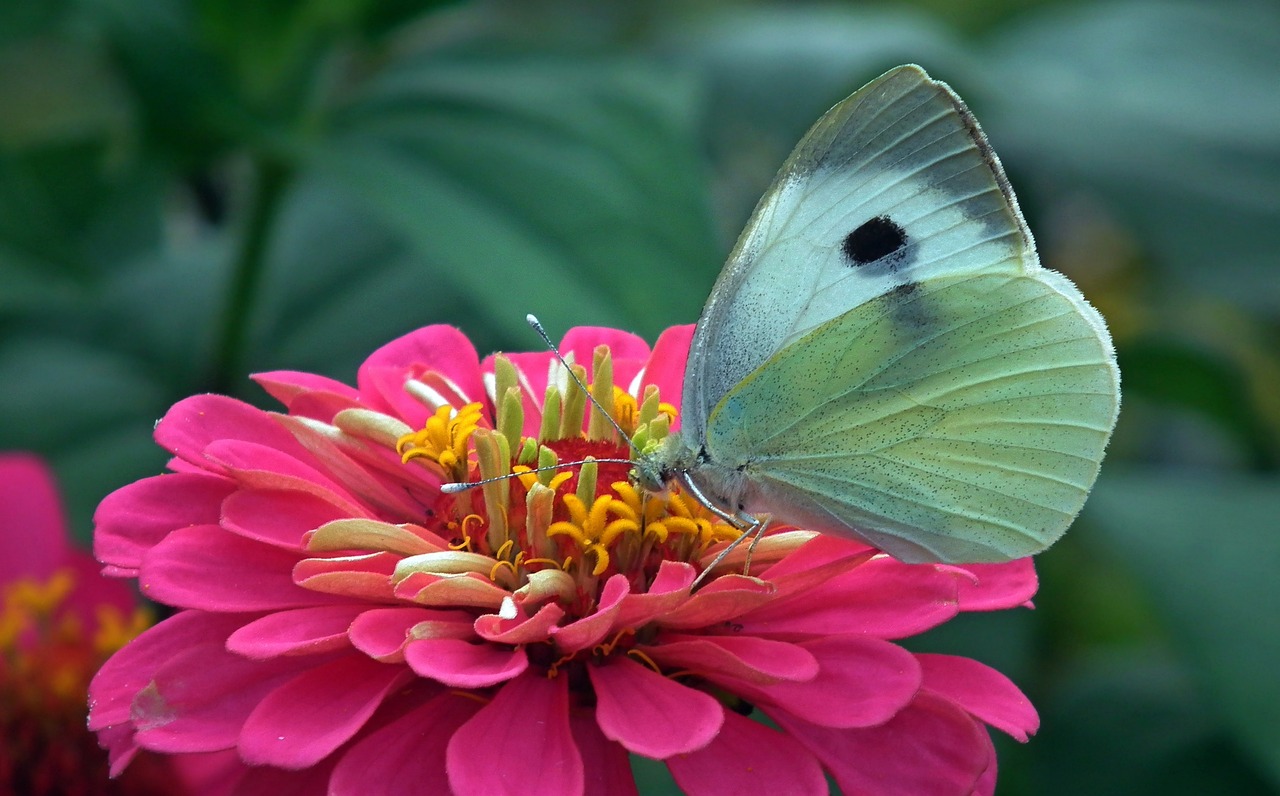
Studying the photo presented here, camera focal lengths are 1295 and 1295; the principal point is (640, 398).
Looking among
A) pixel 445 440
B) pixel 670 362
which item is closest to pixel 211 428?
pixel 445 440

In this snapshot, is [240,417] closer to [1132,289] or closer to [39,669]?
[39,669]

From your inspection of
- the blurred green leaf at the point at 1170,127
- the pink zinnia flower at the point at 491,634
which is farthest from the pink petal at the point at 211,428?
the blurred green leaf at the point at 1170,127

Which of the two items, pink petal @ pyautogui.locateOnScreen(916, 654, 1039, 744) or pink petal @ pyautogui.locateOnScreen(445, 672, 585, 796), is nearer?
pink petal @ pyautogui.locateOnScreen(445, 672, 585, 796)

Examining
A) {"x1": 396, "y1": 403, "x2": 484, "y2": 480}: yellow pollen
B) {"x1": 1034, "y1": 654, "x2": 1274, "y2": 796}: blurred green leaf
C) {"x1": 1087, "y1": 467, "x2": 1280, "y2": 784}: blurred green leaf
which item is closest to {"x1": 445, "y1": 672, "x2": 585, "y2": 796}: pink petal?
{"x1": 396, "y1": 403, "x2": 484, "y2": 480}: yellow pollen

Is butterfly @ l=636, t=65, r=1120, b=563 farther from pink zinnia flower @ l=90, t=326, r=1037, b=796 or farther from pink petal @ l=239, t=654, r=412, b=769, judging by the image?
pink petal @ l=239, t=654, r=412, b=769

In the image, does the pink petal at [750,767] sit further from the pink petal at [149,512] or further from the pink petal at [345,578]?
the pink petal at [149,512]
